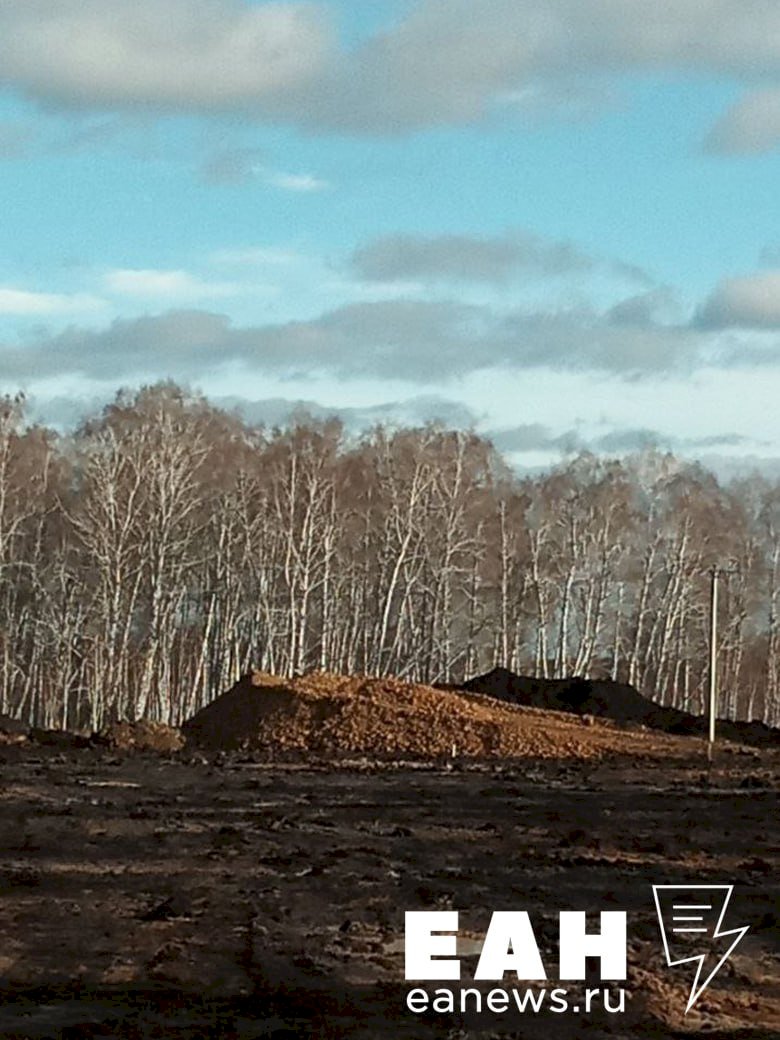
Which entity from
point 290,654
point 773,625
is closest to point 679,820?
point 290,654

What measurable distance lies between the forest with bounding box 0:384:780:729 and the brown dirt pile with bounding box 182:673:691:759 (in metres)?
16.0

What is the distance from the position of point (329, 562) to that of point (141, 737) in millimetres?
22970

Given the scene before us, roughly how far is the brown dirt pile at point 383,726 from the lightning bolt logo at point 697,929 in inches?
667

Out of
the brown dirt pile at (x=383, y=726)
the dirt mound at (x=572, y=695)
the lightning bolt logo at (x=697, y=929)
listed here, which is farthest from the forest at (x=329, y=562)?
the lightning bolt logo at (x=697, y=929)

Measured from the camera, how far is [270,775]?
25.0 m

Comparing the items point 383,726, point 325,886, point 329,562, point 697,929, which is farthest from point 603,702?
point 697,929

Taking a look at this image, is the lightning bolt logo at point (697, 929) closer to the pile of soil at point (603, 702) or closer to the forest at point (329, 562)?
the pile of soil at point (603, 702)

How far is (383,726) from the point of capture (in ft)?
105

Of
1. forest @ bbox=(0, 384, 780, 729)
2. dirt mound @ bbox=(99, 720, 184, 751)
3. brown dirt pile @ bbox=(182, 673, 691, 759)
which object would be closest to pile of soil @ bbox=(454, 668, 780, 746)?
brown dirt pile @ bbox=(182, 673, 691, 759)

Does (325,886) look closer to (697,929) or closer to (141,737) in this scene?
(697,929)

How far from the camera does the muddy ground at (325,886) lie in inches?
349

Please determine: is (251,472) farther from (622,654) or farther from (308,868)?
(308,868)

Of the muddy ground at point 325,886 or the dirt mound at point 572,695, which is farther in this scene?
A: the dirt mound at point 572,695

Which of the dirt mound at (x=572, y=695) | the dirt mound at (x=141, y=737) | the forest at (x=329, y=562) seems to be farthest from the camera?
the forest at (x=329, y=562)
